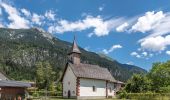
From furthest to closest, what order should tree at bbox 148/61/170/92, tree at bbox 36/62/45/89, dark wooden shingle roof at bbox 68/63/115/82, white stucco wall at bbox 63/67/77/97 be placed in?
tree at bbox 36/62/45/89 → tree at bbox 148/61/170/92 → white stucco wall at bbox 63/67/77/97 → dark wooden shingle roof at bbox 68/63/115/82

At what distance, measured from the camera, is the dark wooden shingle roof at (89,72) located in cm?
A: 5471

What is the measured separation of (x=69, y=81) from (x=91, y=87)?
4.55 m

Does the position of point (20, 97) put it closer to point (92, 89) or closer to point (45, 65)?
point (92, 89)

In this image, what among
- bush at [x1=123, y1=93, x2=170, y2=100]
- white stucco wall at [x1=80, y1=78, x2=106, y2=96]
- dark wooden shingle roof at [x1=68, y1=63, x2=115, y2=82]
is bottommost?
bush at [x1=123, y1=93, x2=170, y2=100]

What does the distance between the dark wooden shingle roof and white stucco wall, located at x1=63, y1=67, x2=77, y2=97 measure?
114 cm

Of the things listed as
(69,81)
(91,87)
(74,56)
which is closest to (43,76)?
(69,81)

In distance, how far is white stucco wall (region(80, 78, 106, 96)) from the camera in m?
54.9

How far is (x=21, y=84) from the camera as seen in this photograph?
38.9m

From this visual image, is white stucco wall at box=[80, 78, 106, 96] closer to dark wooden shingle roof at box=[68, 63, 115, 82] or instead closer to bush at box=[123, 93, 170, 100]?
dark wooden shingle roof at box=[68, 63, 115, 82]

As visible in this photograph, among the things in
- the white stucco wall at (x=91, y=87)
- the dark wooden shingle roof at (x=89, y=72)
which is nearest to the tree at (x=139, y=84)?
the dark wooden shingle roof at (x=89, y=72)

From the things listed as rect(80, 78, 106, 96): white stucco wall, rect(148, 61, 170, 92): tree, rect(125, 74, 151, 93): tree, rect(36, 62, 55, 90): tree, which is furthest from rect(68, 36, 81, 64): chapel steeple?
rect(36, 62, 55, 90): tree

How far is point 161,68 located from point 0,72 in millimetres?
44752

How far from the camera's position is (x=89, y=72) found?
5697 centimetres

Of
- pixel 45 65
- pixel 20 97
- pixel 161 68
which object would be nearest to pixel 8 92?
pixel 20 97
